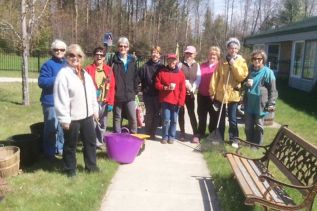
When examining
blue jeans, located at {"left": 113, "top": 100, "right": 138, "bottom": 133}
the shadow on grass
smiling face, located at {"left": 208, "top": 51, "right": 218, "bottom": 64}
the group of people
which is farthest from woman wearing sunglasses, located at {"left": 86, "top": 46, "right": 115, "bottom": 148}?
the shadow on grass

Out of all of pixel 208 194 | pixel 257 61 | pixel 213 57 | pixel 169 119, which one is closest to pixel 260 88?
pixel 257 61

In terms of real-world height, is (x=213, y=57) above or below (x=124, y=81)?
above

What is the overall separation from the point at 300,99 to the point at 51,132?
1169 cm

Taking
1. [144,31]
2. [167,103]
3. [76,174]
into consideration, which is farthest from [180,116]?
[144,31]

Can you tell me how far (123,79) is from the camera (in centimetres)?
695

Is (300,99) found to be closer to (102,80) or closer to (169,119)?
(169,119)

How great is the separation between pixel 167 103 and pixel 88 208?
328cm

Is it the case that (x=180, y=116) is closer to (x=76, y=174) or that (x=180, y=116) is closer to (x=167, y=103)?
(x=167, y=103)

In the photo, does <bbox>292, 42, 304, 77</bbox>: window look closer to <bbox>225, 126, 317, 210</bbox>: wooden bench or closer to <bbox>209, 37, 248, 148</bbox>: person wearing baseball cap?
<bbox>209, 37, 248, 148</bbox>: person wearing baseball cap

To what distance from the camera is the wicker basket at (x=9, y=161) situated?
17.0 feet

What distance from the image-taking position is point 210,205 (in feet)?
15.9

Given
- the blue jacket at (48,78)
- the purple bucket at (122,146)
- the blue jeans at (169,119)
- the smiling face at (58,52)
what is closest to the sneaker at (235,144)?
the blue jeans at (169,119)

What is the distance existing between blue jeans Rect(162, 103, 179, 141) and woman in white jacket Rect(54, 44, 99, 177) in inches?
85.9

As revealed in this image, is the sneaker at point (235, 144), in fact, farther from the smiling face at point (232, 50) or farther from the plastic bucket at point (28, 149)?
the plastic bucket at point (28, 149)
